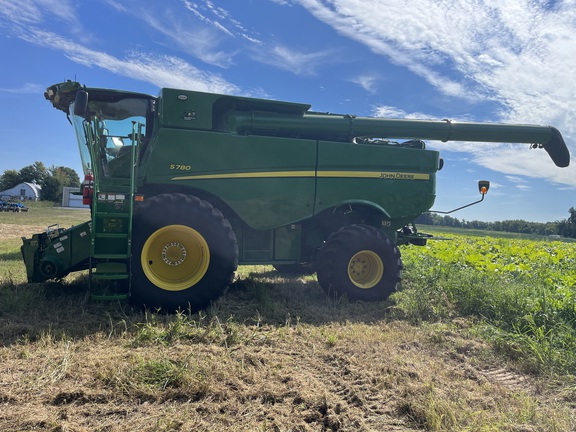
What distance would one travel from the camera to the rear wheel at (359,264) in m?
5.05

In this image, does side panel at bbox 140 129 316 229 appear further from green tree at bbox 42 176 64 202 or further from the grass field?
green tree at bbox 42 176 64 202

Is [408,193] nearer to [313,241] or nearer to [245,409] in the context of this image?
[313,241]

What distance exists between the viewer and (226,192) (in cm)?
482

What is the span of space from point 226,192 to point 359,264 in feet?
7.34

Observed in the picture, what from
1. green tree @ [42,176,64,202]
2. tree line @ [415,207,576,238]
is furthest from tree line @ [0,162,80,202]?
tree line @ [415,207,576,238]

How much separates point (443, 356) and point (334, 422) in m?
1.60

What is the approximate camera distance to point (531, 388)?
283 centimetres

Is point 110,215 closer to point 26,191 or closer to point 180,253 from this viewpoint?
point 180,253

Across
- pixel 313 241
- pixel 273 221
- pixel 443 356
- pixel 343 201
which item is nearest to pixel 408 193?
pixel 343 201

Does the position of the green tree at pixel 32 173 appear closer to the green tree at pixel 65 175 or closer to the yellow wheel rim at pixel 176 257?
the green tree at pixel 65 175

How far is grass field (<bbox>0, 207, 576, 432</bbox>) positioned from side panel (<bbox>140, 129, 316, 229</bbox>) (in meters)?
1.21

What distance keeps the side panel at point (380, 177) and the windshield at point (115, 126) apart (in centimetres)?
253

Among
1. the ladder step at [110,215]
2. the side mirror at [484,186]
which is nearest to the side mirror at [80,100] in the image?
the ladder step at [110,215]

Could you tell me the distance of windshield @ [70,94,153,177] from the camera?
15.5 feet
